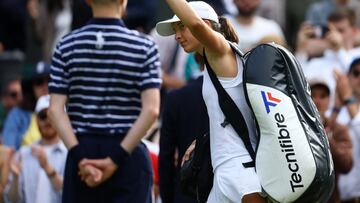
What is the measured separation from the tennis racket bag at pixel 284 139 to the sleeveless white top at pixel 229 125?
15 centimetres

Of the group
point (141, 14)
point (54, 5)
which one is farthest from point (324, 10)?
point (54, 5)

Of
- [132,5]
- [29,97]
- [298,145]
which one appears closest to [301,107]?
[298,145]

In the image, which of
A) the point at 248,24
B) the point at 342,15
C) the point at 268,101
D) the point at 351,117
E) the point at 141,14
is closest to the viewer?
the point at 268,101

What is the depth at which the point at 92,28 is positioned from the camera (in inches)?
375

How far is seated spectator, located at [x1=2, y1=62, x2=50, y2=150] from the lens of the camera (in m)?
12.8

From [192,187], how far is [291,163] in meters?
0.82

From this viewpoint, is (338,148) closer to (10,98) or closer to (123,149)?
(123,149)

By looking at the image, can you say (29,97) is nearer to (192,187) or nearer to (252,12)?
(252,12)

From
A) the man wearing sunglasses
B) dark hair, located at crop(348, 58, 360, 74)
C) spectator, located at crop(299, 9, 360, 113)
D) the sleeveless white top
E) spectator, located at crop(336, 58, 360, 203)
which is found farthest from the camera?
spectator, located at crop(299, 9, 360, 113)

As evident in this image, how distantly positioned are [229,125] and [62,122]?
1.74 meters

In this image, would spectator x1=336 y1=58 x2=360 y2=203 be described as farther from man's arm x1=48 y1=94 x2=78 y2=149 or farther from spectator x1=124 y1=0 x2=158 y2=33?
spectator x1=124 y1=0 x2=158 y2=33

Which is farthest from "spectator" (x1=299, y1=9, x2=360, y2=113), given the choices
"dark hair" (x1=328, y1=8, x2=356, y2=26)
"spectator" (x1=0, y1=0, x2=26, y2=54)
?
"spectator" (x1=0, y1=0, x2=26, y2=54)

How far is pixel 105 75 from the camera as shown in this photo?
9375mm

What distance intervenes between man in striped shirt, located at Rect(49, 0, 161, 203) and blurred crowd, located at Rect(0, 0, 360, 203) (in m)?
0.48
